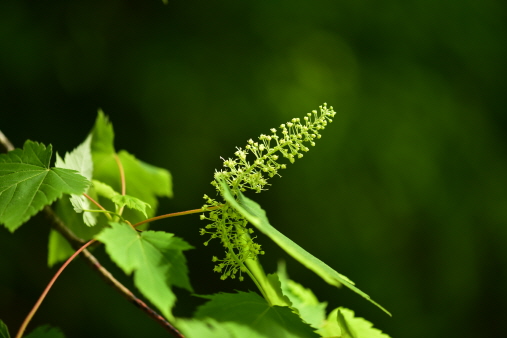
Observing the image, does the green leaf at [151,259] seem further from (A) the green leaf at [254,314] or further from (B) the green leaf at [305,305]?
(B) the green leaf at [305,305]

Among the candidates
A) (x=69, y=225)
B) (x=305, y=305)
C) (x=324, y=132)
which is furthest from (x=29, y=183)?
(x=324, y=132)

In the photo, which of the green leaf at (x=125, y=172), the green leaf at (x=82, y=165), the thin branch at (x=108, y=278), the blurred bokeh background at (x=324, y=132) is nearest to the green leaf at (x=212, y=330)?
the thin branch at (x=108, y=278)

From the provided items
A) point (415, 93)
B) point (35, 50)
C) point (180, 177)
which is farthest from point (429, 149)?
point (35, 50)

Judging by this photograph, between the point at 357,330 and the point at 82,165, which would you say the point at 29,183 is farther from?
the point at 357,330

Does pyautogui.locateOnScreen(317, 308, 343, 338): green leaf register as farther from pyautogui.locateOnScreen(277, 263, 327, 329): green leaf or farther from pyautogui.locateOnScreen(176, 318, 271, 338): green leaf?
pyautogui.locateOnScreen(176, 318, 271, 338): green leaf

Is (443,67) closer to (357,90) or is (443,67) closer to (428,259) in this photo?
(357,90)

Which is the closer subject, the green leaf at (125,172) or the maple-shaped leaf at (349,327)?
the maple-shaped leaf at (349,327)

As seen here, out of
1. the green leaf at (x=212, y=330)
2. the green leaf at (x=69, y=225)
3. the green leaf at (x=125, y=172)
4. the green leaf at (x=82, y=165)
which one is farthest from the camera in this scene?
the green leaf at (x=125, y=172)

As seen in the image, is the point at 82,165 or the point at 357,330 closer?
the point at 357,330
